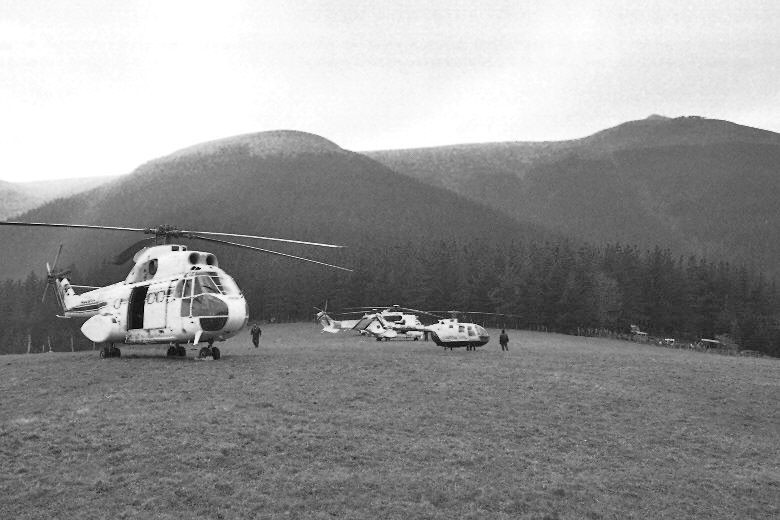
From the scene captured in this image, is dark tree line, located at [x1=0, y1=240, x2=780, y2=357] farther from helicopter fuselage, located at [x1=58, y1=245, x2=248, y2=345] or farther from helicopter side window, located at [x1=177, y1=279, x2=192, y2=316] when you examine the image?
helicopter side window, located at [x1=177, y1=279, x2=192, y2=316]

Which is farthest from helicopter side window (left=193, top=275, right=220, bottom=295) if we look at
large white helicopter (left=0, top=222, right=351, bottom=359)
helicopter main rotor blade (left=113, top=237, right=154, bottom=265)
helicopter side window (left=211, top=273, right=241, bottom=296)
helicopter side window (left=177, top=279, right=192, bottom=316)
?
helicopter main rotor blade (left=113, top=237, right=154, bottom=265)

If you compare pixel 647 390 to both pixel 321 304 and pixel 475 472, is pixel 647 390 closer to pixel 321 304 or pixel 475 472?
pixel 475 472

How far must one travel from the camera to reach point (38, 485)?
490 inches

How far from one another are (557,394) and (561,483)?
968 cm

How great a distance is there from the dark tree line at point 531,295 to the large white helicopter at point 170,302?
5925 cm

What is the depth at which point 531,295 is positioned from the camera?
84.2 meters

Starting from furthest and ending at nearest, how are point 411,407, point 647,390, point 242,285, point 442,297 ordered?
point 242,285 < point 442,297 < point 647,390 < point 411,407

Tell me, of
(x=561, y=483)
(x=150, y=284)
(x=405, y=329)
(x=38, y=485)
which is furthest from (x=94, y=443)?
(x=405, y=329)

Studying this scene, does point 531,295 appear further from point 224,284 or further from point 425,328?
point 224,284

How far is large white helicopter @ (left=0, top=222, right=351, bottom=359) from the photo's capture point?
89.9 ft

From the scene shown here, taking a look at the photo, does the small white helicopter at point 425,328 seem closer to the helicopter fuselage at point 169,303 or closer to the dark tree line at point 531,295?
the helicopter fuselage at point 169,303

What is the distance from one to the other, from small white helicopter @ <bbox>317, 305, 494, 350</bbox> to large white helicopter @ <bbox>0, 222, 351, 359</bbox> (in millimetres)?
14842

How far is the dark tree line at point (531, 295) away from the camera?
84.5m

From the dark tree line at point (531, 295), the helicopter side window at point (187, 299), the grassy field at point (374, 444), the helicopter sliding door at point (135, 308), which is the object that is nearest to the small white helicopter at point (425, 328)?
the grassy field at point (374, 444)
